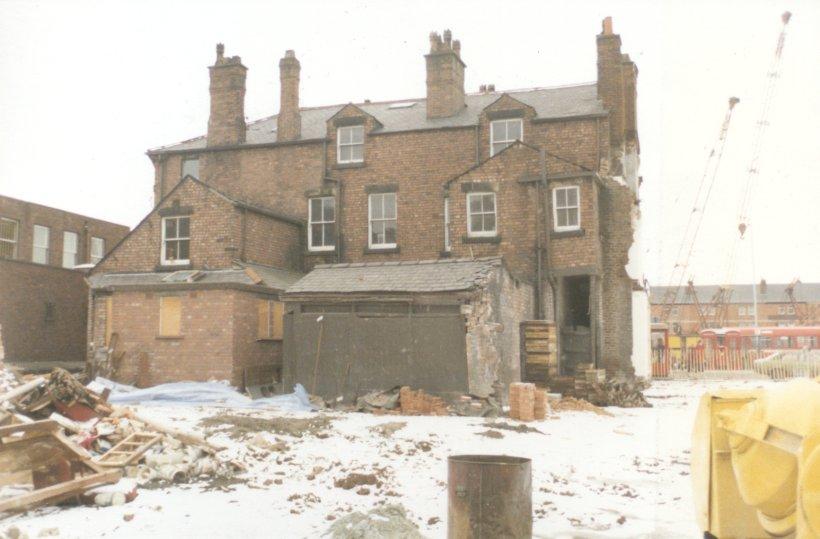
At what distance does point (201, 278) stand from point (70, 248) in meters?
16.1

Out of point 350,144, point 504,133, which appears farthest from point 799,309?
point 350,144

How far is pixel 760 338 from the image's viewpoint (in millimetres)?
52875

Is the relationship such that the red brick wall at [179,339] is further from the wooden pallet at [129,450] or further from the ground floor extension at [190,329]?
the wooden pallet at [129,450]

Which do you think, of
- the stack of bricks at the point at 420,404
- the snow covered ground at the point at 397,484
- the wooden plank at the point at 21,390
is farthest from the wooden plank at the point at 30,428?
the stack of bricks at the point at 420,404

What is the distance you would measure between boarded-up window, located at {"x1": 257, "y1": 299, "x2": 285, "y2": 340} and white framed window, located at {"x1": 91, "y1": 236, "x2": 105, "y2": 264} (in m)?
17.2

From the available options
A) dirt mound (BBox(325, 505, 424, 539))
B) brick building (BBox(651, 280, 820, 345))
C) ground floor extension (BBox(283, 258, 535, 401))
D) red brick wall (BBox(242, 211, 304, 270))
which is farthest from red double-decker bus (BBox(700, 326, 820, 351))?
dirt mound (BBox(325, 505, 424, 539))

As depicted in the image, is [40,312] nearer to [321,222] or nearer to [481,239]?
[321,222]

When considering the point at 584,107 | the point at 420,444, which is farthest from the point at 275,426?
the point at 584,107

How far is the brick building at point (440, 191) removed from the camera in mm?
22250

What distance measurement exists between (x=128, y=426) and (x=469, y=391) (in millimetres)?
8605

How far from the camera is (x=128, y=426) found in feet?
34.5

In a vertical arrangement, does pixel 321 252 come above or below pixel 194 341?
above

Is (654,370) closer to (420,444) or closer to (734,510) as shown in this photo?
(420,444)

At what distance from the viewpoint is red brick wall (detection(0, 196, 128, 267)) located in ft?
101
